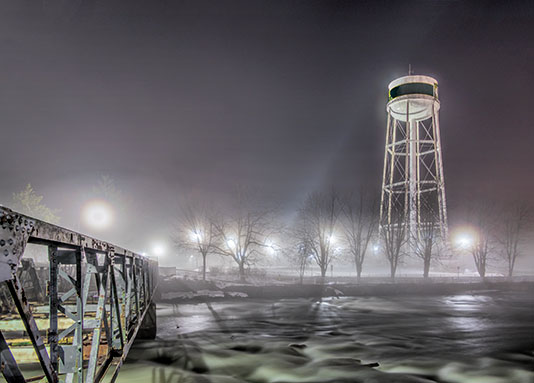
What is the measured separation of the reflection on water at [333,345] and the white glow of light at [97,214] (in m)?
30.1

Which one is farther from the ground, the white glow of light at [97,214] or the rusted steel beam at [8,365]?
the white glow of light at [97,214]

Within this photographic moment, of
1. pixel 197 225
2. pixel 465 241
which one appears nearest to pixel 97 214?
pixel 197 225

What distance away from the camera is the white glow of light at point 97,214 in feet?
169

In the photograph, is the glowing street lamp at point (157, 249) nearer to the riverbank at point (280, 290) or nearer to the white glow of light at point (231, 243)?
the white glow of light at point (231, 243)

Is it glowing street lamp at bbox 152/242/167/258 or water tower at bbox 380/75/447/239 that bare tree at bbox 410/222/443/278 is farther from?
glowing street lamp at bbox 152/242/167/258

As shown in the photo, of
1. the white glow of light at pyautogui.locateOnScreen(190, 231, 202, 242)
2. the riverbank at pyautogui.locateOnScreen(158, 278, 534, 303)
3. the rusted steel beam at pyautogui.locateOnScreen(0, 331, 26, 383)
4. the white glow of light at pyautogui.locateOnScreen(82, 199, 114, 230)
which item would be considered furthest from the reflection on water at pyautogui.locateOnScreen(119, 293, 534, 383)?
the white glow of light at pyautogui.locateOnScreen(82, 199, 114, 230)

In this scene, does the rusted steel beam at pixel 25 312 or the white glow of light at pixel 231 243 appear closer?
the rusted steel beam at pixel 25 312

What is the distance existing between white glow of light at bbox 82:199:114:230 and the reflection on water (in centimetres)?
3008

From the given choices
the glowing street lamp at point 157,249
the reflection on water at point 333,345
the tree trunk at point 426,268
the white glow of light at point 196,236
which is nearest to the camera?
the reflection on water at point 333,345

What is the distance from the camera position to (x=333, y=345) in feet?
52.3

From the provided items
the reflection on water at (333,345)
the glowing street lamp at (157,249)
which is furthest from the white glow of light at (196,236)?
the glowing street lamp at (157,249)

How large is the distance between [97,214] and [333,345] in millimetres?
44665

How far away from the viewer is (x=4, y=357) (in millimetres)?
2133

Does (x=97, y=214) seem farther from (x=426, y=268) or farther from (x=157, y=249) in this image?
(x=426, y=268)
